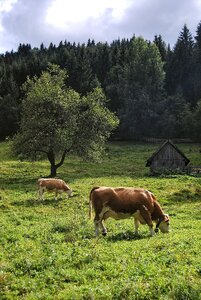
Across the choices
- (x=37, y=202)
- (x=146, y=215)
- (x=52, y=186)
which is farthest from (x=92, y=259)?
(x=52, y=186)

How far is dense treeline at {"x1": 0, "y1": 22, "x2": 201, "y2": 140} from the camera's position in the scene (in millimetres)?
82562

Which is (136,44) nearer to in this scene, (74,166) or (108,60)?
(108,60)

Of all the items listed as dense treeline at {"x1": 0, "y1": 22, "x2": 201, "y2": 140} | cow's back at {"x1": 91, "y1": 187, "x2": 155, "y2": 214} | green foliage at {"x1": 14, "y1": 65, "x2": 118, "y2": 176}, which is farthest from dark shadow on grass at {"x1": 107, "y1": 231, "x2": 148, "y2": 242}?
dense treeline at {"x1": 0, "y1": 22, "x2": 201, "y2": 140}

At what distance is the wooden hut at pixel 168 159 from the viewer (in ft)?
174

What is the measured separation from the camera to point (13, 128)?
88.8 meters

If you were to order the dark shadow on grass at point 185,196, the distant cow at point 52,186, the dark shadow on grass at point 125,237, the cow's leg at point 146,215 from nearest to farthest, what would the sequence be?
the dark shadow on grass at point 125,237 < the cow's leg at point 146,215 < the distant cow at point 52,186 < the dark shadow on grass at point 185,196

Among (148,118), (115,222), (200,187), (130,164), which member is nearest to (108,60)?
(148,118)

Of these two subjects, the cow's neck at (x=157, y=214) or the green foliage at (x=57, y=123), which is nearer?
the cow's neck at (x=157, y=214)

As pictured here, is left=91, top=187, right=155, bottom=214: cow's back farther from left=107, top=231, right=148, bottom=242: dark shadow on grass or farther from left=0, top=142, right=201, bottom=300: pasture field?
left=0, top=142, right=201, bottom=300: pasture field

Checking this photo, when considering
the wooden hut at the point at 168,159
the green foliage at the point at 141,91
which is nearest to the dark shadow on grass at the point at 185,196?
the wooden hut at the point at 168,159

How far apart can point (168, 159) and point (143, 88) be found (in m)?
35.3

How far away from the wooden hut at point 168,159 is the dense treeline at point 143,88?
73.2ft

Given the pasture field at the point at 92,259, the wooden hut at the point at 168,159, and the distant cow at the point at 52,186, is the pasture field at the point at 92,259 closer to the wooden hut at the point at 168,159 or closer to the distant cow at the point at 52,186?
the distant cow at the point at 52,186

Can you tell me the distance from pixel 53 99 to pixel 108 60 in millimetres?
73918
